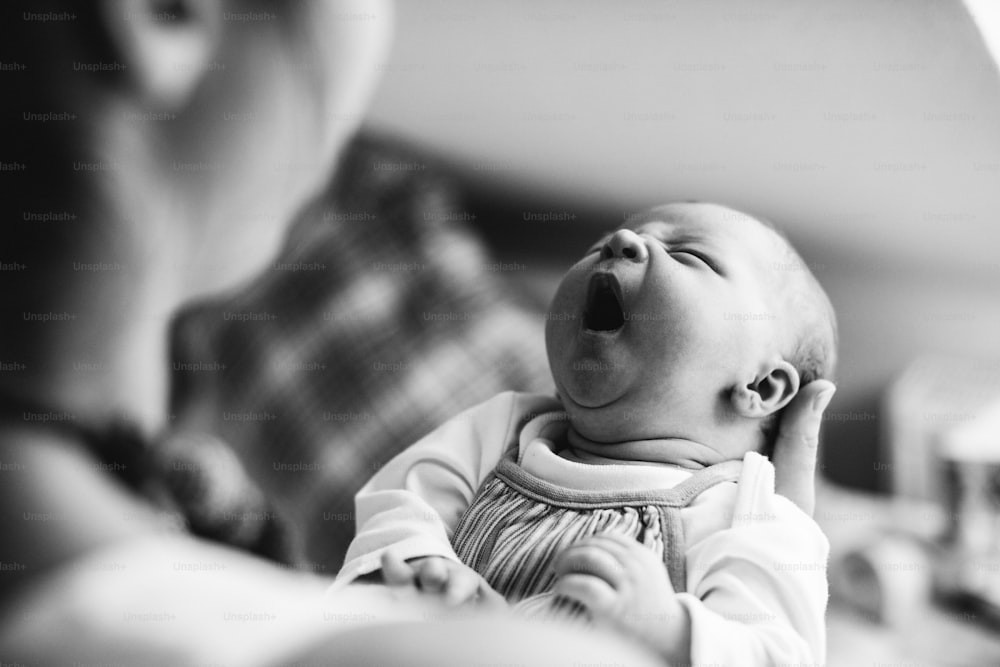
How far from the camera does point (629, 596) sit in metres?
0.66

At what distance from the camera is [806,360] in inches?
34.2

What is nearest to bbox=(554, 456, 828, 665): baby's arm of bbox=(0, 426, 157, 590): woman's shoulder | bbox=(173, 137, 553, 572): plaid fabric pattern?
bbox=(173, 137, 553, 572): plaid fabric pattern

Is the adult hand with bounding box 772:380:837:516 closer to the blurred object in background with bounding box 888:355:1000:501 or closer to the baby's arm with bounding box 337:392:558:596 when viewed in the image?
the baby's arm with bounding box 337:392:558:596

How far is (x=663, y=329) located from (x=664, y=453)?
0.11 meters

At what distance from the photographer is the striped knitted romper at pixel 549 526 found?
75 cm

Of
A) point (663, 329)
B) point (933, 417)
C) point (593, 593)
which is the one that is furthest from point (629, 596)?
point (933, 417)

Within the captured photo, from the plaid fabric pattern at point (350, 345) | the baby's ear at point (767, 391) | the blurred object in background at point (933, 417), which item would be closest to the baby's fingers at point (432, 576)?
the baby's ear at point (767, 391)

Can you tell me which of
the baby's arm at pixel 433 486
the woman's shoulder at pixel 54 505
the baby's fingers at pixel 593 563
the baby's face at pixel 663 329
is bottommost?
the woman's shoulder at pixel 54 505

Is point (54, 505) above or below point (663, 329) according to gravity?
below

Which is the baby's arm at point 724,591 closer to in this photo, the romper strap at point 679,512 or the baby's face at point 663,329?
the romper strap at point 679,512

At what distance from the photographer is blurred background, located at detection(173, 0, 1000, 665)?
3.84ft

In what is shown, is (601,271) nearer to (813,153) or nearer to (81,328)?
(813,153)

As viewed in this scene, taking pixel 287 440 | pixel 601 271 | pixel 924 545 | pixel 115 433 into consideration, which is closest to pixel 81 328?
pixel 115 433

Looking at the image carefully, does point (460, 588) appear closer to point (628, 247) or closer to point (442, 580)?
point (442, 580)
